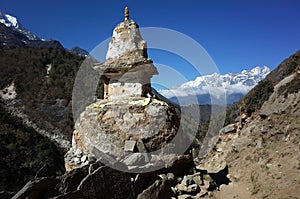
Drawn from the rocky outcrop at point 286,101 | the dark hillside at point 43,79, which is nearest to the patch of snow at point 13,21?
the dark hillside at point 43,79

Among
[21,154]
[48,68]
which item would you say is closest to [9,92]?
[48,68]

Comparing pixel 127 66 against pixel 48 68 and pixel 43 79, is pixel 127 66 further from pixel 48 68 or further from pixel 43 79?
pixel 48 68

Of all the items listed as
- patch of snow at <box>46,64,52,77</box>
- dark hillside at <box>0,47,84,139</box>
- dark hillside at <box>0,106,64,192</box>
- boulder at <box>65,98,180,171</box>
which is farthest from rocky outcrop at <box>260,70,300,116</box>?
patch of snow at <box>46,64,52,77</box>

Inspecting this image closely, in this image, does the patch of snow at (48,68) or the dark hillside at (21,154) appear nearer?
the dark hillside at (21,154)

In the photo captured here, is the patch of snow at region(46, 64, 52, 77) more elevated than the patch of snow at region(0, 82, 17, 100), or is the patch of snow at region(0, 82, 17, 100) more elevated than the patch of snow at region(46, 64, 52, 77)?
the patch of snow at region(46, 64, 52, 77)

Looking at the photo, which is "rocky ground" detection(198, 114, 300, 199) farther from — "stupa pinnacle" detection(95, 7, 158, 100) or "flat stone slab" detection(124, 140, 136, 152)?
"stupa pinnacle" detection(95, 7, 158, 100)

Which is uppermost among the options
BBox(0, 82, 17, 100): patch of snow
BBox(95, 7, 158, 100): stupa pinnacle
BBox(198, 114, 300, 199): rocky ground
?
BBox(0, 82, 17, 100): patch of snow

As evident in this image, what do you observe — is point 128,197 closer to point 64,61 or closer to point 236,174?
point 236,174

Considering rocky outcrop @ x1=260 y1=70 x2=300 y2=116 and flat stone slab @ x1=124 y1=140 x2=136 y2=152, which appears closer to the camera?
flat stone slab @ x1=124 y1=140 x2=136 y2=152

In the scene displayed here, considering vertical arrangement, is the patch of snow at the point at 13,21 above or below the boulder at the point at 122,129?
above

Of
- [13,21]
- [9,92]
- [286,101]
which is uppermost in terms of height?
[13,21]

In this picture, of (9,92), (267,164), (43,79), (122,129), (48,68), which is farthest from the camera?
(48,68)

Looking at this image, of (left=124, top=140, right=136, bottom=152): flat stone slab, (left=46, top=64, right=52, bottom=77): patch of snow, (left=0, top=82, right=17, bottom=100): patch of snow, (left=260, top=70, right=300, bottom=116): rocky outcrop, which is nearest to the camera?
(left=124, top=140, right=136, bottom=152): flat stone slab

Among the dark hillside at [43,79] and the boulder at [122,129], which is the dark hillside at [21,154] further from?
the boulder at [122,129]
